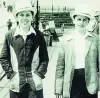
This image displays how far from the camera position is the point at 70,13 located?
4.05m

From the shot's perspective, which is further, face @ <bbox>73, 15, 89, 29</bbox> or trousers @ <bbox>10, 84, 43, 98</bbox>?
trousers @ <bbox>10, 84, 43, 98</bbox>

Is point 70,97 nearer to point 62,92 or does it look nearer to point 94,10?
point 62,92

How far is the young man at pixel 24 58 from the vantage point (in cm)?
405

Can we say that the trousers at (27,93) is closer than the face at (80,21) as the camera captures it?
No

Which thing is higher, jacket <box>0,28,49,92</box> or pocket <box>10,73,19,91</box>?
jacket <box>0,28,49,92</box>

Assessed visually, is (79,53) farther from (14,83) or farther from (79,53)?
(14,83)

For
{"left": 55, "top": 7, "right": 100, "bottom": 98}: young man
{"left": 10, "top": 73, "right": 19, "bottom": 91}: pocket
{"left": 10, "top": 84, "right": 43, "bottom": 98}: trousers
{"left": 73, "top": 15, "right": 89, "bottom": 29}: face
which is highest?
{"left": 73, "top": 15, "right": 89, "bottom": 29}: face

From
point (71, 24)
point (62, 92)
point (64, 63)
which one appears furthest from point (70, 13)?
point (62, 92)

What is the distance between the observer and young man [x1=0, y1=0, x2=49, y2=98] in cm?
405

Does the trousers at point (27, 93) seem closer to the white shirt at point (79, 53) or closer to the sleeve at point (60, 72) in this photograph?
the sleeve at point (60, 72)

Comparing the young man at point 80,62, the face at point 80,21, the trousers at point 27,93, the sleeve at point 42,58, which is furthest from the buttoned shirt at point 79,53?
the trousers at point 27,93

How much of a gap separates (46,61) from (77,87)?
34 centimetres

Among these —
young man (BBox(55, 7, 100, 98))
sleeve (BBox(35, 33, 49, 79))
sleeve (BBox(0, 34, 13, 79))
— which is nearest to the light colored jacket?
young man (BBox(55, 7, 100, 98))

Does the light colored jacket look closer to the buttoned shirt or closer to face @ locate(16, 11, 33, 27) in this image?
the buttoned shirt
